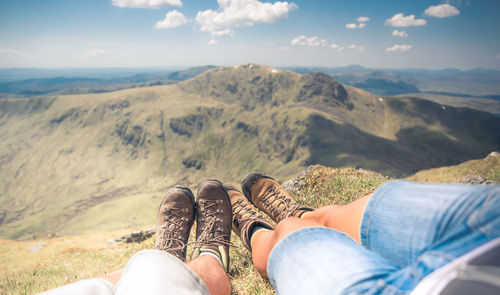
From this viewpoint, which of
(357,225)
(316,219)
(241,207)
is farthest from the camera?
(241,207)

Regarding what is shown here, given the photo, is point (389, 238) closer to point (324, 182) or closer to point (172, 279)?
point (172, 279)

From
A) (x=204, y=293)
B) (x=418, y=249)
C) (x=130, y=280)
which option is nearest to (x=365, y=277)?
(x=418, y=249)

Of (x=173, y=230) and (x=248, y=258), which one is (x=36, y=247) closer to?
(x=173, y=230)

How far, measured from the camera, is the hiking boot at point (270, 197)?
5.72 meters

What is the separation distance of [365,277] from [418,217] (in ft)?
3.06

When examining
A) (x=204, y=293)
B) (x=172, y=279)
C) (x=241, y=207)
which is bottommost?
(x=241, y=207)

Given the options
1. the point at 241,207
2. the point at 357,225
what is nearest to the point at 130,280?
the point at 357,225

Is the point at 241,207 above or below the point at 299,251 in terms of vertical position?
below

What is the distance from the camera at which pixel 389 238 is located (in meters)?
2.57

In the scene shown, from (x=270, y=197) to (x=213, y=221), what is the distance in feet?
5.79

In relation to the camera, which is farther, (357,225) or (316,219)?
(316,219)

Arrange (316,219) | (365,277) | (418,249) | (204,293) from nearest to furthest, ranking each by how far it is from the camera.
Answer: (365,277)
(418,249)
(204,293)
(316,219)

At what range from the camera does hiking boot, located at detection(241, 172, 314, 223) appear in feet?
18.8

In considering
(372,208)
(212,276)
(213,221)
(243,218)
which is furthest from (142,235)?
(372,208)
